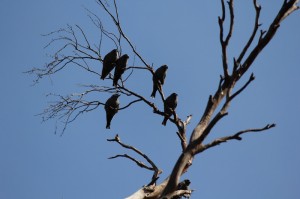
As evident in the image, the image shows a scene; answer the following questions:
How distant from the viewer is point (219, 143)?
127 inches

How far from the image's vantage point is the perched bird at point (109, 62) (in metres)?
6.24

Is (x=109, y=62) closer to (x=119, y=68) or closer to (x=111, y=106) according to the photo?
(x=119, y=68)

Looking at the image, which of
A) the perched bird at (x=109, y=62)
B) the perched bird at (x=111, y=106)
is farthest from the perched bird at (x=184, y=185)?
the perched bird at (x=109, y=62)

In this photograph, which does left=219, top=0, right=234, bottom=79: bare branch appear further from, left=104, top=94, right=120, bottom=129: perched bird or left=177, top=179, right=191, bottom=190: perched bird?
left=104, top=94, right=120, bottom=129: perched bird

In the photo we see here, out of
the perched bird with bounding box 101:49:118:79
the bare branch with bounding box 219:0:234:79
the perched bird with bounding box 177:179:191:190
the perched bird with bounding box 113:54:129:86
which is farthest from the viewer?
the perched bird with bounding box 101:49:118:79

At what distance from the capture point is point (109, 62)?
6.53 meters

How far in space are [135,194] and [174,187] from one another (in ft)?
4.25

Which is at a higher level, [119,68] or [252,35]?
[119,68]

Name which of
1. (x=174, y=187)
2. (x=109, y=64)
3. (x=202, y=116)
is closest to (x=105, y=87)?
(x=109, y=64)

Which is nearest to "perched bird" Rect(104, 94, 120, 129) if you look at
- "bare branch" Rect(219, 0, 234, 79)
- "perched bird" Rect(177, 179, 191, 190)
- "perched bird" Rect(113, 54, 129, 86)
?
"perched bird" Rect(113, 54, 129, 86)

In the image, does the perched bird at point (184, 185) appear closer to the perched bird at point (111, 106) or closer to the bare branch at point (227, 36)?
the bare branch at point (227, 36)

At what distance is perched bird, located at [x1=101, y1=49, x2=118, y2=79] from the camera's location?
624 cm

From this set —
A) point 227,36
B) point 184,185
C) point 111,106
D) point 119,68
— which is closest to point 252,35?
point 227,36

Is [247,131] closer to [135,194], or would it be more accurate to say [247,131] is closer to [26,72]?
[135,194]
